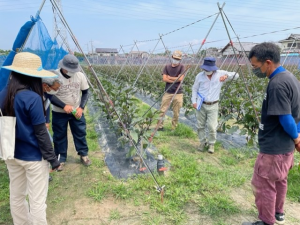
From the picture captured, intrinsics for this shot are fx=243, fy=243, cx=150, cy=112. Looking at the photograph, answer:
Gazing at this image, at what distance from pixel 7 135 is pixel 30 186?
1.50 ft

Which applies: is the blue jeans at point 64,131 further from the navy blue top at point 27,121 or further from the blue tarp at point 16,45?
the navy blue top at point 27,121

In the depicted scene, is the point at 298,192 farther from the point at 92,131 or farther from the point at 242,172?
the point at 92,131

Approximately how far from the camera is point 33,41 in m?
2.85

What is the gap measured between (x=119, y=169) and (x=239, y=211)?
1675 millimetres

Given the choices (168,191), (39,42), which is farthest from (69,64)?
(168,191)

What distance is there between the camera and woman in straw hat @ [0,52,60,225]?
5.57ft

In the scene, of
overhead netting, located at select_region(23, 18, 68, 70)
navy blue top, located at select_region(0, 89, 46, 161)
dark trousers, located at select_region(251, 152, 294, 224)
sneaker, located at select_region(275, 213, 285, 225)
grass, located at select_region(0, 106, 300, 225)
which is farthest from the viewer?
overhead netting, located at select_region(23, 18, 68, 70)

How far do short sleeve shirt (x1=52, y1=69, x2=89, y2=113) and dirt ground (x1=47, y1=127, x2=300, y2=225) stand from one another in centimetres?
101

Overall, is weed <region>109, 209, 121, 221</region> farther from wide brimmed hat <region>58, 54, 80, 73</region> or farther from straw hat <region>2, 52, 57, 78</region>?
wide brimmed hat <region>58, 54, 80, 73</region>

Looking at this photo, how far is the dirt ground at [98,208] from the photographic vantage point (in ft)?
7.98

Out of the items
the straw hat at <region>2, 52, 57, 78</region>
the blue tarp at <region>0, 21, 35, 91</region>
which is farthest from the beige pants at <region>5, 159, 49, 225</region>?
the blue tarp at <region>0, 21, 35, 91</region>

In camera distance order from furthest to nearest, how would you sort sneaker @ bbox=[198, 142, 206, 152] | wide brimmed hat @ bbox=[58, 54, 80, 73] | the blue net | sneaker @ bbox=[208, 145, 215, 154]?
sneaker @ bbox=[198, 142, 206, 152] < sneaker @ bbox=[208, 145, 215, 154] < wide brimmed hat @ bbox=[58, 54, 80, 73] < the blue net

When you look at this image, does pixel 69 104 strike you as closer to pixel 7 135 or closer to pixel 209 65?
pixel 7 135

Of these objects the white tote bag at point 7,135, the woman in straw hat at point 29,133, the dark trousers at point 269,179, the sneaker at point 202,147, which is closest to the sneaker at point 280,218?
the dark trousers at point 269,179
